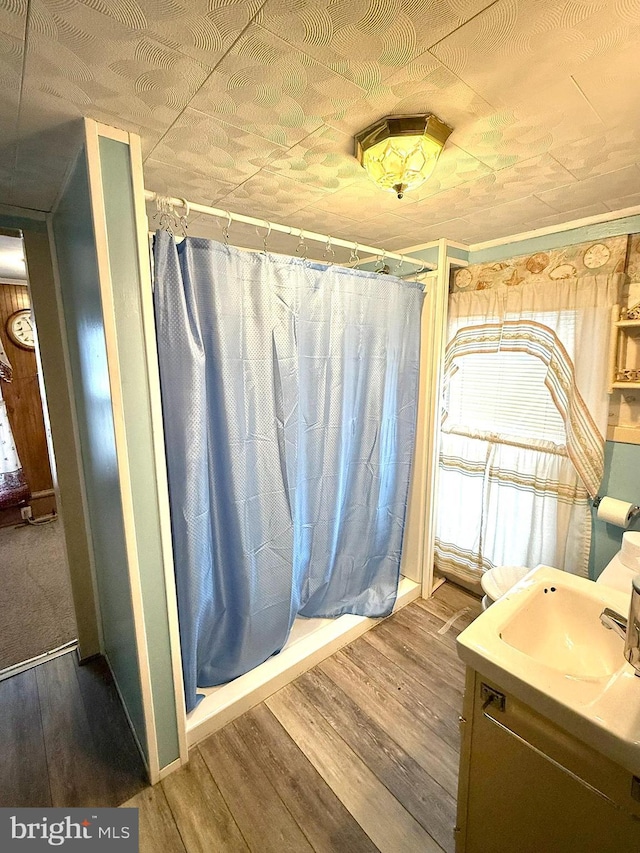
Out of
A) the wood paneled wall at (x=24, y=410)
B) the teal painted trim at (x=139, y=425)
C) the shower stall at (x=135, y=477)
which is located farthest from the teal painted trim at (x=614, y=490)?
the wood paneled wall at (x=24, y=410)

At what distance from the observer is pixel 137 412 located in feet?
3.91

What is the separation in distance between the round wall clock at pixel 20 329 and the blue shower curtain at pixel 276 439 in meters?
3.21

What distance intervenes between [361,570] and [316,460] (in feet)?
2.57

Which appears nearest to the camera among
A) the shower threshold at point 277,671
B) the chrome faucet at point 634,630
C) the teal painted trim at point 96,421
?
the chrome faucet at point 634,630

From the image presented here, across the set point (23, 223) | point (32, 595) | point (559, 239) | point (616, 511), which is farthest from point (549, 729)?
point (32, 595)

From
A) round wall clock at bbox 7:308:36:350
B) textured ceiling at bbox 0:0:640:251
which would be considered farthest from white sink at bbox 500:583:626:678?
round wall clock at bbox 7:308:36:350

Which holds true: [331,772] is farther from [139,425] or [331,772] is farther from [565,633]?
[139,425]

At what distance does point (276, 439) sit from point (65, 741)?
59.9 inches

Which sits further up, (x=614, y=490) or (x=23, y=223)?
(x=23, y=223)

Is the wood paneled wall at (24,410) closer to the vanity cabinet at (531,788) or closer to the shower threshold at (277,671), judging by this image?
the shower threshold at (277,671)

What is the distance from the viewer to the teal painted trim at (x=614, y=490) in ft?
5.71

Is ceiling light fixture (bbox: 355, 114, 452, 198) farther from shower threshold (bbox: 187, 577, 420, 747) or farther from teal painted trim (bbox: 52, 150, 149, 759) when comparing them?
shower threshold (bbox: 187, 577, 420, 747)

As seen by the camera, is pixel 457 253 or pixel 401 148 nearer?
pixel 401 148

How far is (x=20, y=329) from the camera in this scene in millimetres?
3600
